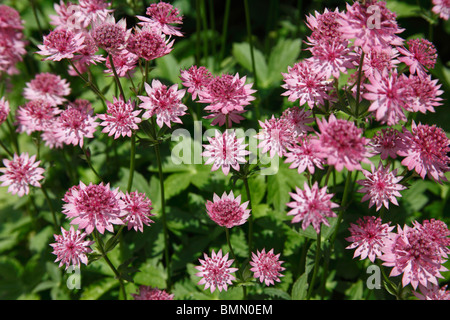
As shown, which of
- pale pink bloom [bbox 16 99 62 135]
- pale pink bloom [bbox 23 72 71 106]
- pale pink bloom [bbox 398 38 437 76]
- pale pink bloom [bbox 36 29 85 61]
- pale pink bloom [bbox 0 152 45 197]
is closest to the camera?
pale pink bloom [bbox 398 38 437 76]

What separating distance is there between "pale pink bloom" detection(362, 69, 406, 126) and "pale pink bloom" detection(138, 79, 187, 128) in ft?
2.35

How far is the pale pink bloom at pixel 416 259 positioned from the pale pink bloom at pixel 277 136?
57cm

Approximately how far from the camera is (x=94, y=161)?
258cm

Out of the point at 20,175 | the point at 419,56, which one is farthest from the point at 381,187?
the point at 20,175

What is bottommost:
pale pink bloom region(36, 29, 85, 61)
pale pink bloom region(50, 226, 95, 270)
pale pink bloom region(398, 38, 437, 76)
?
pale pink bloom region(50, 226, 95, 270)

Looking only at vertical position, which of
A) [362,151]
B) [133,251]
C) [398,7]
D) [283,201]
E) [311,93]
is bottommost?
[133,251]

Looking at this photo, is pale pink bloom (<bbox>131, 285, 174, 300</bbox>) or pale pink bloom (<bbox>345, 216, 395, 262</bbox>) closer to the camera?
pale pink bloom (<bbox>345, 216, 395, 262</bbox>)

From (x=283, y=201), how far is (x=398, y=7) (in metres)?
2.11

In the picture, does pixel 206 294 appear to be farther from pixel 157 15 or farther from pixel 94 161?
pixel 157 15

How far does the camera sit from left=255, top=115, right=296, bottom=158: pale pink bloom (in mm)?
1561

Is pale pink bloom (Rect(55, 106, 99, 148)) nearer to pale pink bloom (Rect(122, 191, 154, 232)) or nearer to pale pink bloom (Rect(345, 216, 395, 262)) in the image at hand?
pale pink bloom (Rect(122, 191, 154, 232))

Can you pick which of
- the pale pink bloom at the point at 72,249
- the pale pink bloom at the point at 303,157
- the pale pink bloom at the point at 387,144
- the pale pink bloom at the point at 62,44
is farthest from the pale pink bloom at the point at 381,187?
the pale pink bloom at the point at 62,44

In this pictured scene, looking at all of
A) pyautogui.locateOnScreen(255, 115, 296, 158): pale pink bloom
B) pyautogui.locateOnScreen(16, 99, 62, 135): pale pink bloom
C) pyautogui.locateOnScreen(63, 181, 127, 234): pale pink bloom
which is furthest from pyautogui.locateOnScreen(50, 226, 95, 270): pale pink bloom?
pyautogui.locateOnScreen(255, 115, 296, 158): pale pink bloom
